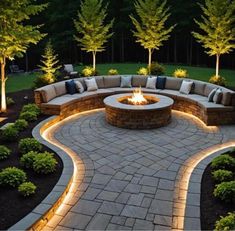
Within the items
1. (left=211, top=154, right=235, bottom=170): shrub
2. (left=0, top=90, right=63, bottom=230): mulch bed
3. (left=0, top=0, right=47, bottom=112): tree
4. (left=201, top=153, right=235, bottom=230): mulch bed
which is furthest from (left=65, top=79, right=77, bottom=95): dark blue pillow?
(left=201, top=153, right=235, bottom=230): mulch bed

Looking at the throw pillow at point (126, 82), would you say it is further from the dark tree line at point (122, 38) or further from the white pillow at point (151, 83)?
the dark tree line at point (122, 38)

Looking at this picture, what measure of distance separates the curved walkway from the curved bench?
1.38 feet

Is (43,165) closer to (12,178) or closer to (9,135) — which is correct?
(12,178)

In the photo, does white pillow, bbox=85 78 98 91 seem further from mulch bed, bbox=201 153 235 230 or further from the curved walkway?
mulch bed, bbox=201 153 235 230

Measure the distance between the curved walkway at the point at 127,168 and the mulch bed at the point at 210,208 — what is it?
0.61 metres

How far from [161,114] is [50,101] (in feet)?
14.1

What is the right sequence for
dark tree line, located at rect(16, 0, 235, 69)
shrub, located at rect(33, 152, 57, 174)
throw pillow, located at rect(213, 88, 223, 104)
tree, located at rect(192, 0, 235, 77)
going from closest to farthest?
shrub, located at rect(33, 152, 57, 174) → throw pillow, located at rect(213, 88, 223, 104) → tree, located at rect(192, 0, 235, 77) → dark tree line, located at rect(16, 0, 235, 69)

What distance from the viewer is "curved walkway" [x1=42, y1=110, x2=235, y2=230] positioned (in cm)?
565

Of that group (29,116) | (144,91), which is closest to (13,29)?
(29,116)

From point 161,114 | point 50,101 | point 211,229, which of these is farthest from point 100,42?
point 211,229

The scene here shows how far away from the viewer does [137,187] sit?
6773 millimetres

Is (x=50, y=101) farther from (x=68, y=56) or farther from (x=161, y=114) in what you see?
(x=68, y=56)

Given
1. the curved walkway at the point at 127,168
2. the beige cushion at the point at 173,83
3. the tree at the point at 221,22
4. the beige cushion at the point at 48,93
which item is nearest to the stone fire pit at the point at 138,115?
the curved walkway at the point at 127,168

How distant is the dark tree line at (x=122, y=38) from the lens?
27703 mm
